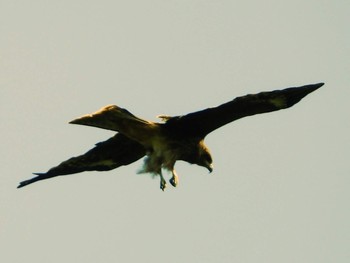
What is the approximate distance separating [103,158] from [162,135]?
3.95 feet

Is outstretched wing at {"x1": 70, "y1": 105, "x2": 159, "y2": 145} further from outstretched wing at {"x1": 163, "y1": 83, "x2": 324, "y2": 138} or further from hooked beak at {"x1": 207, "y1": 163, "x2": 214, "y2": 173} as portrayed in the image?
hooked beak at {"x1": 207, "y1": 163, "x2": 214, "y2": 173}

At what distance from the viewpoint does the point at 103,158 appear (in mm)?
14242

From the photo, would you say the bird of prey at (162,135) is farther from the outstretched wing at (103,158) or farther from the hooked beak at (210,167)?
the hooked beak at (210,167)

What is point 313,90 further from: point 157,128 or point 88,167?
point 88,167

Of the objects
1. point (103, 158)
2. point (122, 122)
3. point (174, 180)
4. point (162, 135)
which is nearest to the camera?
point (122, 122)

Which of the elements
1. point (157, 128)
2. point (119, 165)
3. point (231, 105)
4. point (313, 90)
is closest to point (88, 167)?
point (119, 165)

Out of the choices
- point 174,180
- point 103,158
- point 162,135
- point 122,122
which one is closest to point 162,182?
point 174,180

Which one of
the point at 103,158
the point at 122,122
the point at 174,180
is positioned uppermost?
the point at 122,122

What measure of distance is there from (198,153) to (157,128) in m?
1.08

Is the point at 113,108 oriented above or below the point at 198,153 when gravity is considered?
above

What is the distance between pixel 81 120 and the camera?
12508 mm

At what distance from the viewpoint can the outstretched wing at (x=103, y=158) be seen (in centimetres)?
1399

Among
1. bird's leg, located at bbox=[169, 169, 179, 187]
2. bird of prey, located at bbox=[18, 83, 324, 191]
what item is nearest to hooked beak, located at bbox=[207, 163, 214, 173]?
bird of prey, located at bbox=[18, 83, 324, 191]

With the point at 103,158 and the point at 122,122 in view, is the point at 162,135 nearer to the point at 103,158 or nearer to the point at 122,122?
the point at 122,122
